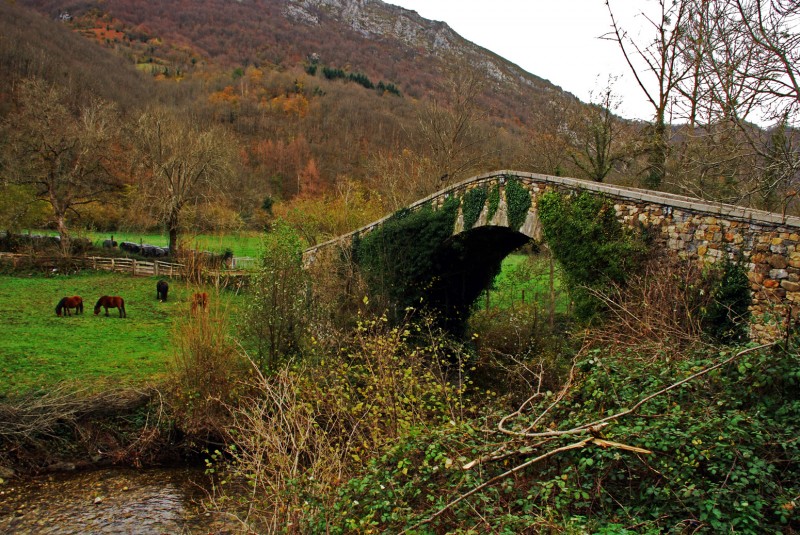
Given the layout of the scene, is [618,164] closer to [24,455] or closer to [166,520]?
[166,520]

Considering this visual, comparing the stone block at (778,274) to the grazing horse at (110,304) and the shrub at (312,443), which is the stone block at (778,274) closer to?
the shrub at (312,443)

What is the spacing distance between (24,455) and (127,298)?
12.6 metres

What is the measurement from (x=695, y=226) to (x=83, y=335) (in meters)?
15.8

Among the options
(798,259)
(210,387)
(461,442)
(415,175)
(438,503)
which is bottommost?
(210,387)

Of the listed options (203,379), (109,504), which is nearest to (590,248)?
(203,379)

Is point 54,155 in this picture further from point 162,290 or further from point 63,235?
A: point 162,290

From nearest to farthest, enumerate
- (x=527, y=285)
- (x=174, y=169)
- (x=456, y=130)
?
1. (x=527, y=285)
2. (x=456, y=130)
3. (x=174, y=169)

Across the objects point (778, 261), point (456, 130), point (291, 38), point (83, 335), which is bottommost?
point (83, 335)

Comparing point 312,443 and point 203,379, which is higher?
point 312,443

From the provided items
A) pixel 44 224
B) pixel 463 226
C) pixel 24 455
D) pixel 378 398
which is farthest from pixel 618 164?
pixel 44 224

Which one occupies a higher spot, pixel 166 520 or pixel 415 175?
pixel 415 175

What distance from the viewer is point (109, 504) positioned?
910cm

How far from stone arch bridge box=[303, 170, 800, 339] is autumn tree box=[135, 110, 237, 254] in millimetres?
18028

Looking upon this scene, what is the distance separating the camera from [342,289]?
14594 mm
